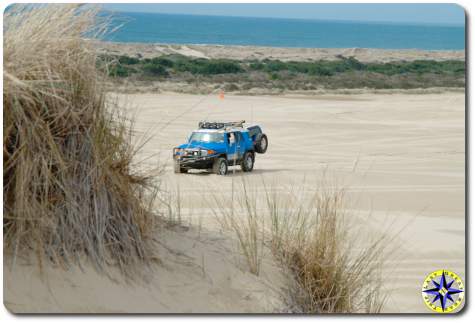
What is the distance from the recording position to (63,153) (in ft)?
20.6

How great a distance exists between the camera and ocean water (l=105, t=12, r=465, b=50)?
93.4 metres

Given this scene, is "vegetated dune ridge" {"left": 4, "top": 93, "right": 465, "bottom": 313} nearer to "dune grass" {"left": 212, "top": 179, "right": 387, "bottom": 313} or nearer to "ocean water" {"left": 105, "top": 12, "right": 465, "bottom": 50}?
"dune grass" {"left": 212, "top": 179, "right": 387, "bottom": 313}

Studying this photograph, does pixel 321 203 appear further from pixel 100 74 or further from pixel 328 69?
pixel 328 69

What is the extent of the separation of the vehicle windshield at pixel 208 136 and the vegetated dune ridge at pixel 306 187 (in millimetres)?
Result: 855

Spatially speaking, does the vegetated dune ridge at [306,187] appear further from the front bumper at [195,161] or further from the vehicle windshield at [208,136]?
the vehicle windshield at [208,136]

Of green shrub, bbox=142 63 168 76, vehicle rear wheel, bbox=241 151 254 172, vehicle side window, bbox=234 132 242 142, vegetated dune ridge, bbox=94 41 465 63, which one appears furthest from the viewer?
vegetated dune ridge, bbox=94 41 465 63

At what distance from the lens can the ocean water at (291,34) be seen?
9343 cm

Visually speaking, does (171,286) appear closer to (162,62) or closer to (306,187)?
(306,187)

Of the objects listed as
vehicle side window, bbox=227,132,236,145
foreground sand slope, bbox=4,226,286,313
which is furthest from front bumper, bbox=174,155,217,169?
foreground sand slope, bbox=4,226,286,313

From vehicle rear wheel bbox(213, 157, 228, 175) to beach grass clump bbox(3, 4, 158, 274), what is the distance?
386 inches

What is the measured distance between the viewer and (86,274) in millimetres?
6180

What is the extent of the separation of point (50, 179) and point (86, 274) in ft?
2.44

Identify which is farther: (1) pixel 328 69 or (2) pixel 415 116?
(1) pixel 328 69

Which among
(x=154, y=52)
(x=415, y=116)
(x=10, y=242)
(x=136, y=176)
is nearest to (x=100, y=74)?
(x=136, y=176)
